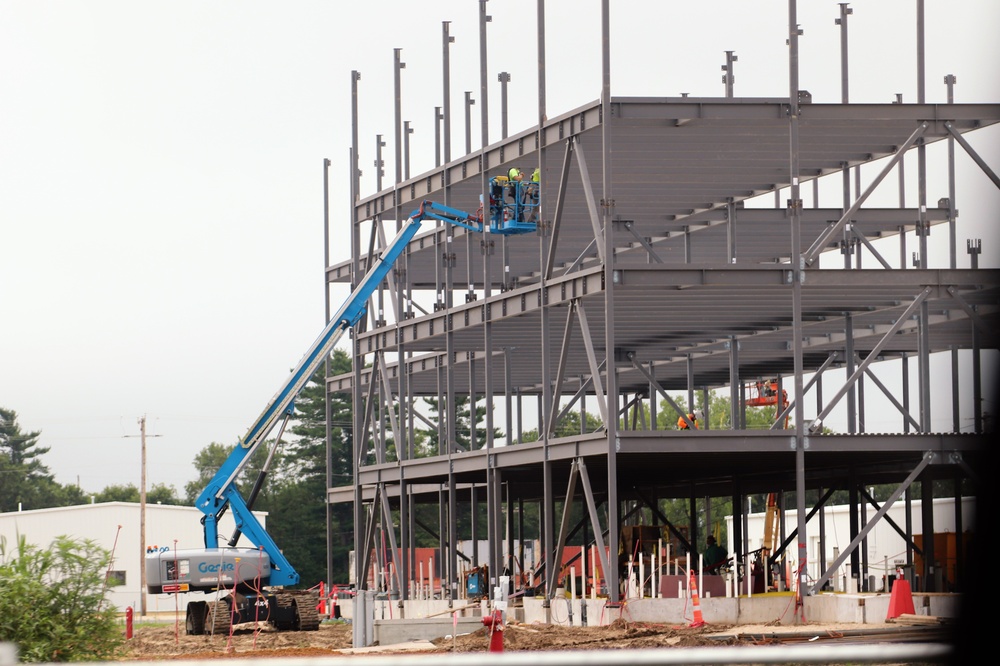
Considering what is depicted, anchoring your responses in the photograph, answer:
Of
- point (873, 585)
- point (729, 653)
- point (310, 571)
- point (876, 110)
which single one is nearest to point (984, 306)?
point (876, 110)

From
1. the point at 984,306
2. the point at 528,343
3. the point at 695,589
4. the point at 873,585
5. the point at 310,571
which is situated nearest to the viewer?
the point at 695,589

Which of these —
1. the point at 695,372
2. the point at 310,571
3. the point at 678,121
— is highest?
the point at 678,121

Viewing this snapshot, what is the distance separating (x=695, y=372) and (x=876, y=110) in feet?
68.2

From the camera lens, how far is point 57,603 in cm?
2014

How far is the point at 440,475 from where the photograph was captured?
3900 cm

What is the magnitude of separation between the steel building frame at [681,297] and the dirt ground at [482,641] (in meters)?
1.80

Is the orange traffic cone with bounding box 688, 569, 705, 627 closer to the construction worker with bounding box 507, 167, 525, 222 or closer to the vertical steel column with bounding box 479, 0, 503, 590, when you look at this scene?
the vertical steel column with bounding box 479, 0, 503, 590

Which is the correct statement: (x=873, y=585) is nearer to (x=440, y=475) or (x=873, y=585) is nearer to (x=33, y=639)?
(x=440, y=475)

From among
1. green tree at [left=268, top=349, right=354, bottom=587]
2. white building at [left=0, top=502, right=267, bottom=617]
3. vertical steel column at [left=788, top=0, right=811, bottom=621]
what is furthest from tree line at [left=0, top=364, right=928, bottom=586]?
vertical steel column at [left=788, top=0, right=811, bottom=621]

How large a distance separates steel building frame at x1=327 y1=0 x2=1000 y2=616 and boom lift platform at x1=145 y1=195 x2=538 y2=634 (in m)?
1.02

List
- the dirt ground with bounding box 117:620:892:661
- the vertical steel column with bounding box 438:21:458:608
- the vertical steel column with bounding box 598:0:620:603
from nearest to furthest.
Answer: the dirt ground with bounding box 117:620:892:661
the vertical steel column with bounding box 598:0:620:603
the vertical steel column with bounding box 438:21:458:608

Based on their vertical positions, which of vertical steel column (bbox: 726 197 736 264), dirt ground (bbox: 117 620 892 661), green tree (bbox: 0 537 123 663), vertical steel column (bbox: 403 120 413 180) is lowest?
dirt ground (bbox: 117 620 892 661)

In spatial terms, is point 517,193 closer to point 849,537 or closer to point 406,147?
point 406,147

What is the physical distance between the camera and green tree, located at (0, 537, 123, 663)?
19531 mm
